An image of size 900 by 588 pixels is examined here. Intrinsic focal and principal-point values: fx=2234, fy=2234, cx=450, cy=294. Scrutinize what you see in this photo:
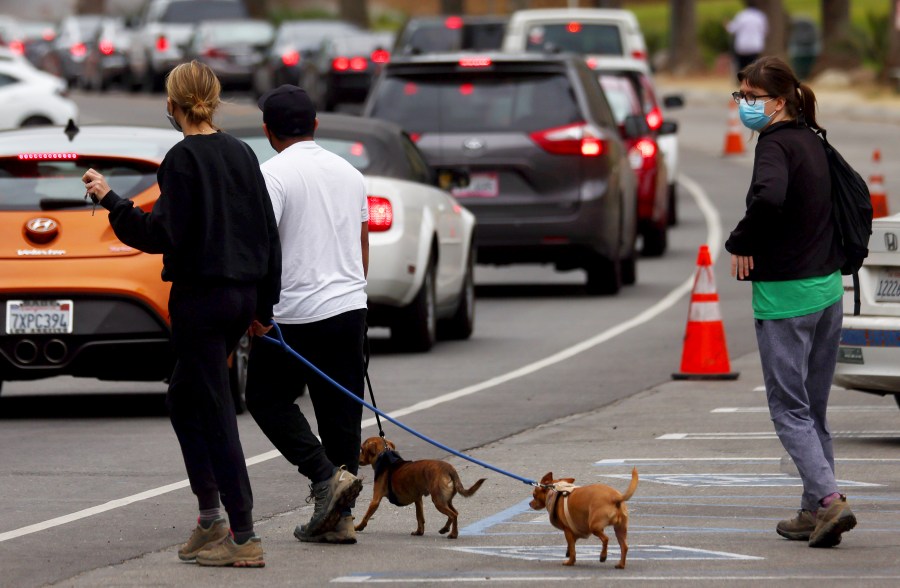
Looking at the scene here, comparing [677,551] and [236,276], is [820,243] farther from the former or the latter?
[236,276]

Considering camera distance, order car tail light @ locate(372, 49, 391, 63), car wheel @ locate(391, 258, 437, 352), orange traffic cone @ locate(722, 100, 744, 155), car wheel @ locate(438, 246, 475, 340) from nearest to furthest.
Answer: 1. car wheel @ locate(391, 258, 437, 352)
2. car wheel @ locate(438, 246, 475, 340)
3. orange traffic cone @ locate(722, 100, 744, 155)
4. car tail light @ locate(372, 49, 391, 63)

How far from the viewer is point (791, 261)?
26.2 feet

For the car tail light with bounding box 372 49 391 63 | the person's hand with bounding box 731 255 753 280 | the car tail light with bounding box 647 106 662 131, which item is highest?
the person's hand with bounding box 731 255 753 280

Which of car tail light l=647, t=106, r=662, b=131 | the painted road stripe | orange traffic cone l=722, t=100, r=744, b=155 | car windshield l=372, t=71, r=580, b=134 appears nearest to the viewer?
the painted road stripe

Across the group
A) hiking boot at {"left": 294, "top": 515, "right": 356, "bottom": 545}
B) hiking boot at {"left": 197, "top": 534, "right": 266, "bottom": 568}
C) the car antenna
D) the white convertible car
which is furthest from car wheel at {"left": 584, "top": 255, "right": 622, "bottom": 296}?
hiking boot at {"left": 197, "top": 534, "right": 266, "bottom": 568}

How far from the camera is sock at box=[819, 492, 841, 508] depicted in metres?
7.89

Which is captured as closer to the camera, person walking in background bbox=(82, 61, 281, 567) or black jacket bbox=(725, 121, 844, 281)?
person walking in background bbox=(82, 61, 281, 567)

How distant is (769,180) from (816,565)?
1367mm

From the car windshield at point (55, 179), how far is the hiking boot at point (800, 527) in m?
4.78

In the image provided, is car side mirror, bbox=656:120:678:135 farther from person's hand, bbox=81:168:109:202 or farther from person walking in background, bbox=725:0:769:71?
person walking in background, bbox=725:0:769:71

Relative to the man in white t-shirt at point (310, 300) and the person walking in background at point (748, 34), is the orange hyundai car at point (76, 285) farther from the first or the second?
the person walking in background at point (748, 34)

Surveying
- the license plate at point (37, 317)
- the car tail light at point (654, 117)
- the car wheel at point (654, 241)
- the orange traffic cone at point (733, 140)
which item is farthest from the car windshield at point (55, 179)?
the orange traffic cone at point (733, 140)

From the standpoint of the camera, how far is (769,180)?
25.9 ft

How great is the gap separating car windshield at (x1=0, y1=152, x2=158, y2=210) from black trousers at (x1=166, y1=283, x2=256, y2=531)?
419cm
